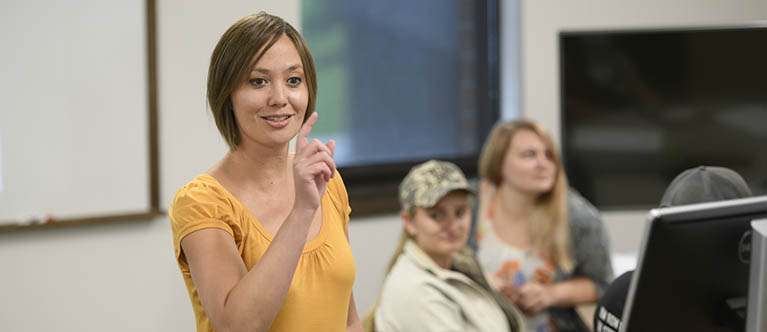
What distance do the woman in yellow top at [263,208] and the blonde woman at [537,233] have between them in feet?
4.24

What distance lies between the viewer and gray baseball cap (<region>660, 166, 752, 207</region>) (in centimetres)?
118

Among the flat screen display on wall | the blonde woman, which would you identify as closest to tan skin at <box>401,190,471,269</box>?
the blonde woman

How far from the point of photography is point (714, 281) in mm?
964

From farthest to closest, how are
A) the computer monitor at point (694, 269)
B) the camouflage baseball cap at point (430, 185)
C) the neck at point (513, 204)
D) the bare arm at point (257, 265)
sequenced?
the neck at point (513, 204) → the camouflage baseball cap at point (430, 185) → the computer monitor at point (694, 269) → the bare arm at point (257, 265)

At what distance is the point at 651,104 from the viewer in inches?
97.0

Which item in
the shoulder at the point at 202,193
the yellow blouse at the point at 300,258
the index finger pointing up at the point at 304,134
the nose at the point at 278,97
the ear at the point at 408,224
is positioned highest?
the nose at the point at 278,97

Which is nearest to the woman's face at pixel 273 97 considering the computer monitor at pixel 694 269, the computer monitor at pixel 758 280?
the computer monitor at pixel 694 269

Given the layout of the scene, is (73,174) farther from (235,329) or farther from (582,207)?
(582,207)

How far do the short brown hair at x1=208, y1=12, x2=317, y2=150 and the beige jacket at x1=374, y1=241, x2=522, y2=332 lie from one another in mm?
817

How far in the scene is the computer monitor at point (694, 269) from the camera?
0.92 metres

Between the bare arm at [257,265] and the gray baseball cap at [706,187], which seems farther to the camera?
the gray baseball cap at [706,187]

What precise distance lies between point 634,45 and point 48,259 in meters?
1.92

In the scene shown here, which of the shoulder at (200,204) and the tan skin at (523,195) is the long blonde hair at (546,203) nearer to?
the tan skin at (523,195)

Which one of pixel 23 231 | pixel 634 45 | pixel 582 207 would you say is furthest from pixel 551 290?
pixel 23 231
